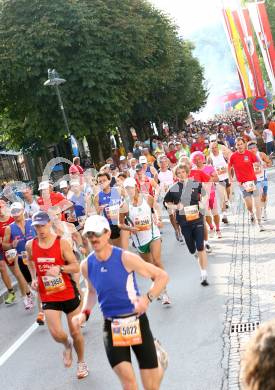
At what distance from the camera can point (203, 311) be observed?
8227mm

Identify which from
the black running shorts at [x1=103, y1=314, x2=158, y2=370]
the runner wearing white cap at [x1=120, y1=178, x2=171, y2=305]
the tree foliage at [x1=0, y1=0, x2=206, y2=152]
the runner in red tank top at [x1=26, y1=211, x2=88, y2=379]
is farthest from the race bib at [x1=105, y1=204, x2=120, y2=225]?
the tree foliage at [x1=0, y1=0, x2=206, y2=152]

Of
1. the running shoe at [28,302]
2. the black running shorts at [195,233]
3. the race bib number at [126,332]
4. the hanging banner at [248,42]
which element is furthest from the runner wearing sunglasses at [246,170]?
the hanging banner at [248,42]

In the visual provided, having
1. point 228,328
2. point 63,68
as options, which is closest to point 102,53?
point 63,68

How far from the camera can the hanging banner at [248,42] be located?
92.4 ft

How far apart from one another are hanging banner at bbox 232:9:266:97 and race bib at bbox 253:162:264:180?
52.5ft

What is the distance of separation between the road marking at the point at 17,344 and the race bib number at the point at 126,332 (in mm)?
3352

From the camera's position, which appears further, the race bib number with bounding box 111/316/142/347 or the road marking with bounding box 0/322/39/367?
the road marking with bounding box 0/322/39/367

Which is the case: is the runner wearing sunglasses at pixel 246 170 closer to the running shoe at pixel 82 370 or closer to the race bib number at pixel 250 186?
the race bib number at pixel 250 186

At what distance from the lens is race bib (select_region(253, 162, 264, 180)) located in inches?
515

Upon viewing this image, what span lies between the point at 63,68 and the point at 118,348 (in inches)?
1004

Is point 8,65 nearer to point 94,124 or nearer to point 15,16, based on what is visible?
point 15,16

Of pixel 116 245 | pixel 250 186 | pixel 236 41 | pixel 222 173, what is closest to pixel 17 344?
pixel 116 245

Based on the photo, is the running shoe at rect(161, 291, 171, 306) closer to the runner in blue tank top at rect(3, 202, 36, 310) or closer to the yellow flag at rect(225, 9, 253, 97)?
the runner in blue tank top at rect(3, 202, 36, 310)

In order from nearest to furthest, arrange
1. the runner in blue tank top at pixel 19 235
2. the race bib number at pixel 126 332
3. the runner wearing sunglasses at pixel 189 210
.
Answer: the race bib number at pixel 126 332 < the runner wearing sunglasses at pixel 189 210 < the runner in blue tank top at pixel 19 235
